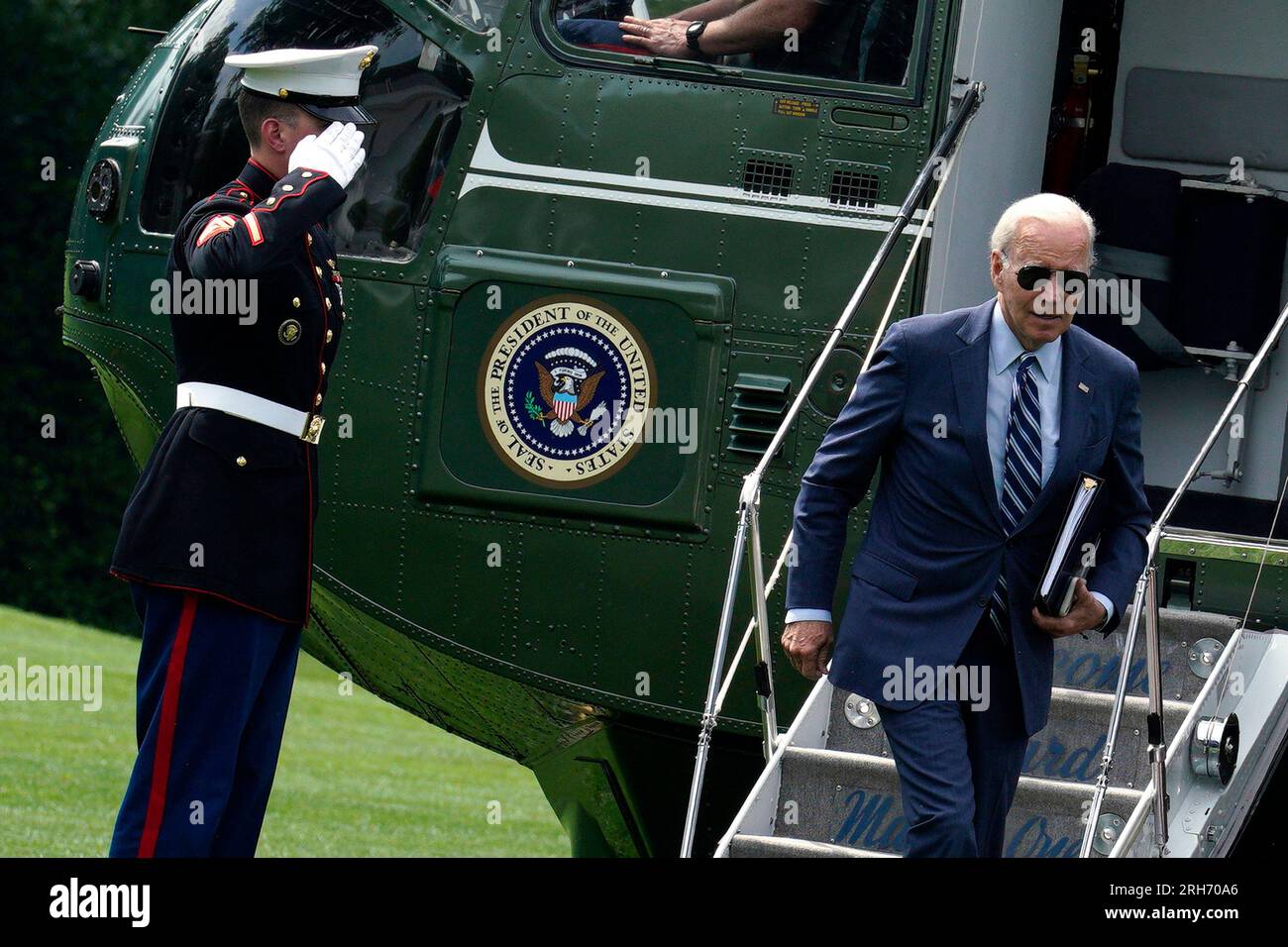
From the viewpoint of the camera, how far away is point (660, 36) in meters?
5.54

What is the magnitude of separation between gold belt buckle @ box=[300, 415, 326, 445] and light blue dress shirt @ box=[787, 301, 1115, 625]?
115 centimetres

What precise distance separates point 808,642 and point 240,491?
127 centimetres

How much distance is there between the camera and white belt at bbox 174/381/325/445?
13.6 ft

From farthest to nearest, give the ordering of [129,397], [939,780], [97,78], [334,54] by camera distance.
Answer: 1. [97,78]
2. [129,397]
3. [334,54]
4. [939,780]

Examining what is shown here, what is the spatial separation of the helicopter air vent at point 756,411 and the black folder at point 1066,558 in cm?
162

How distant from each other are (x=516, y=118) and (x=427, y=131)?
0.28 m

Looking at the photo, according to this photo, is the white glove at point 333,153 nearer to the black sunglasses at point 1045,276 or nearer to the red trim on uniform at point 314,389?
the red trim on uniform at point 314,389

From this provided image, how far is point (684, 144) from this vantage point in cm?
542

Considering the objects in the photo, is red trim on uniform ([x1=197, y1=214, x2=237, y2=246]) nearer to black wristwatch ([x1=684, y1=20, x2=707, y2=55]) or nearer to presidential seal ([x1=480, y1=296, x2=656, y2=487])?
presidential seal ([x1=480, y1=296, x2=656, y2=487])

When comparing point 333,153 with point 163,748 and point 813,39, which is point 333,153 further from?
point 813,39

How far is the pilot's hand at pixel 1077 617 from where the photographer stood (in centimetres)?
379

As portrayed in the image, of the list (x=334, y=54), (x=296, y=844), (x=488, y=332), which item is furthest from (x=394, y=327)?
(x=296, y=844)

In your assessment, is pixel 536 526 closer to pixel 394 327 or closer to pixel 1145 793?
pixel 394 327
